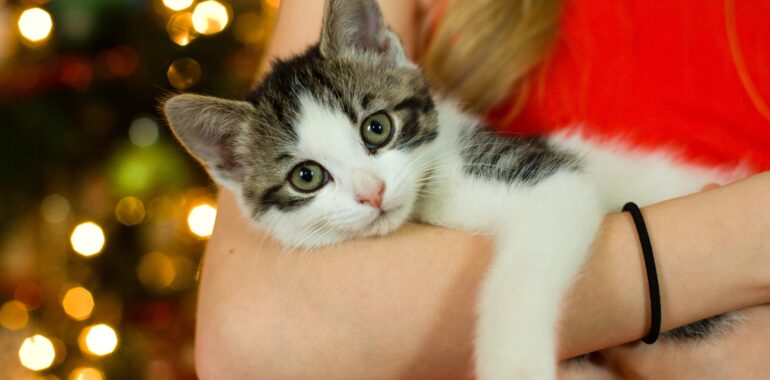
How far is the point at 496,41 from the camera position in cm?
112

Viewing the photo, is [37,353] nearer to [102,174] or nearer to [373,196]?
[102,174]

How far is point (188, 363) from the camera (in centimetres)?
200

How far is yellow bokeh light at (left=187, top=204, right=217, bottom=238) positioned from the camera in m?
1.77

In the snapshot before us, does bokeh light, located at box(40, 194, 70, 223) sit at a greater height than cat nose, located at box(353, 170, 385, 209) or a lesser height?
greater

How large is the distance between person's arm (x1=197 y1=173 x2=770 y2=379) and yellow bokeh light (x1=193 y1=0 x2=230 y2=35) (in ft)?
2.97

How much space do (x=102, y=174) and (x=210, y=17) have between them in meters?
→ 0.52

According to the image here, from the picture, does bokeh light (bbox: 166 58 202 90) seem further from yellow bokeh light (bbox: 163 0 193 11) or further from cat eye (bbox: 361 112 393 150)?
cat eye (bbox: 361 112 393 150)

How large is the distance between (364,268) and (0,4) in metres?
1.25

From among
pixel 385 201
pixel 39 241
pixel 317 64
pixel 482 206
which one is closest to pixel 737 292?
pixel 482 206

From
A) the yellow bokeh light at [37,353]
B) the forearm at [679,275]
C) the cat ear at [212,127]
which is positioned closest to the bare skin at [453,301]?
the forearm at [679,275]

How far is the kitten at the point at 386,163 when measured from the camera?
87 cm

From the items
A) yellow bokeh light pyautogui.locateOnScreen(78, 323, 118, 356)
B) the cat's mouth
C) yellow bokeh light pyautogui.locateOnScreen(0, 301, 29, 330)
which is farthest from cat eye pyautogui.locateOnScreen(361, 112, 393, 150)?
yellow bokeh light pyautogui.locateOnScreen(0, 301, 29, 330)

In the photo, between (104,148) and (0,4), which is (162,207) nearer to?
(104,148)

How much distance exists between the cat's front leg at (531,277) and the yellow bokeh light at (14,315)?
57.7 inches
